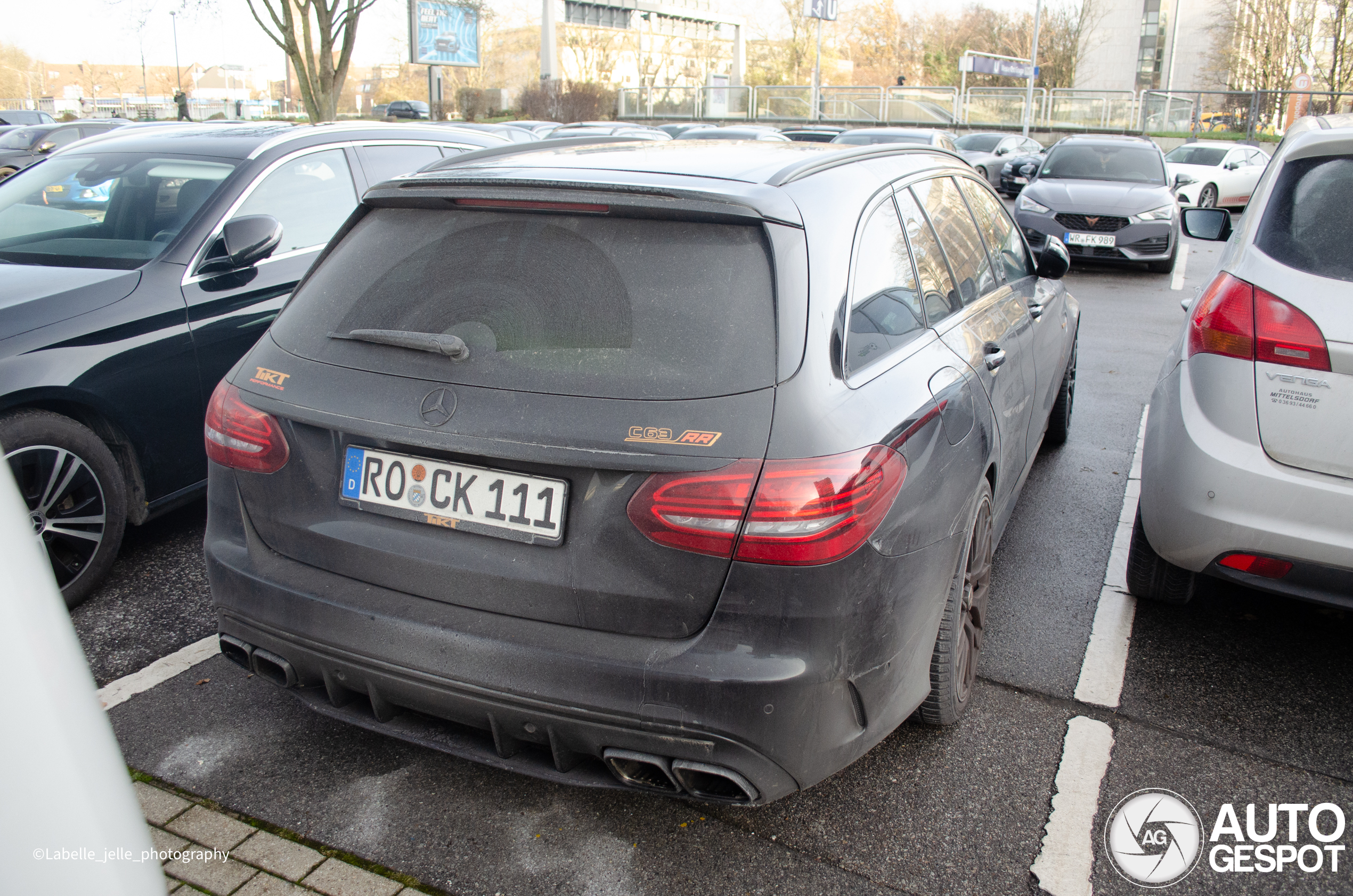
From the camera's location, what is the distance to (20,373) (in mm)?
3396

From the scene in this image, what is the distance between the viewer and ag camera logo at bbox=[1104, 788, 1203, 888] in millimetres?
2381

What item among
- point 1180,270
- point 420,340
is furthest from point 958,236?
point 1180,270

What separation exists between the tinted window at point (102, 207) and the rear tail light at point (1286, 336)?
4.09m

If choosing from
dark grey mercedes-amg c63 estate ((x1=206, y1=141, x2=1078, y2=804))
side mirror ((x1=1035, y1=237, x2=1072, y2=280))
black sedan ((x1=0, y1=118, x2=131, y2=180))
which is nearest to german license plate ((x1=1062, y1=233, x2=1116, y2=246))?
side mirror ((x1=1035, y1=237, x2=1072, y2=280))

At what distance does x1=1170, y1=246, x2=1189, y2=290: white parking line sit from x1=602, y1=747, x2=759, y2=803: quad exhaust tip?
11.0 metres

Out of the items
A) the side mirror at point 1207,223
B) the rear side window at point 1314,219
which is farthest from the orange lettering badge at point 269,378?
the side mirror at point 1207,223

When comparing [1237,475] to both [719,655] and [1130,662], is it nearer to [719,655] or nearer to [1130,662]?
[1130,662]

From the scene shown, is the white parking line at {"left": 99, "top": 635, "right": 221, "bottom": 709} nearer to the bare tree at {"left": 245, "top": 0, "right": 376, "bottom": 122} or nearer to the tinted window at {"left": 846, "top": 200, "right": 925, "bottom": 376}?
the tinted window at {"left": 846, "top": 200, "right": 925, "bottom": 376}

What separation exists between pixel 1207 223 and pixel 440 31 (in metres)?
36.0

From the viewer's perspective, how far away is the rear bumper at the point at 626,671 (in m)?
2.01

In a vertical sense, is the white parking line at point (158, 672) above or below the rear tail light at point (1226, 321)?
below

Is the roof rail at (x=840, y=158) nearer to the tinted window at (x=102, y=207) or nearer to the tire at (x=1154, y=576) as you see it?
the tire at (x=1154, y=576)

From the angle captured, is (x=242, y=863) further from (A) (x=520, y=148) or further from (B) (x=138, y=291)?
(B) (x=138, y=291)

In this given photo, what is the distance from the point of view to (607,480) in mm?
2035
